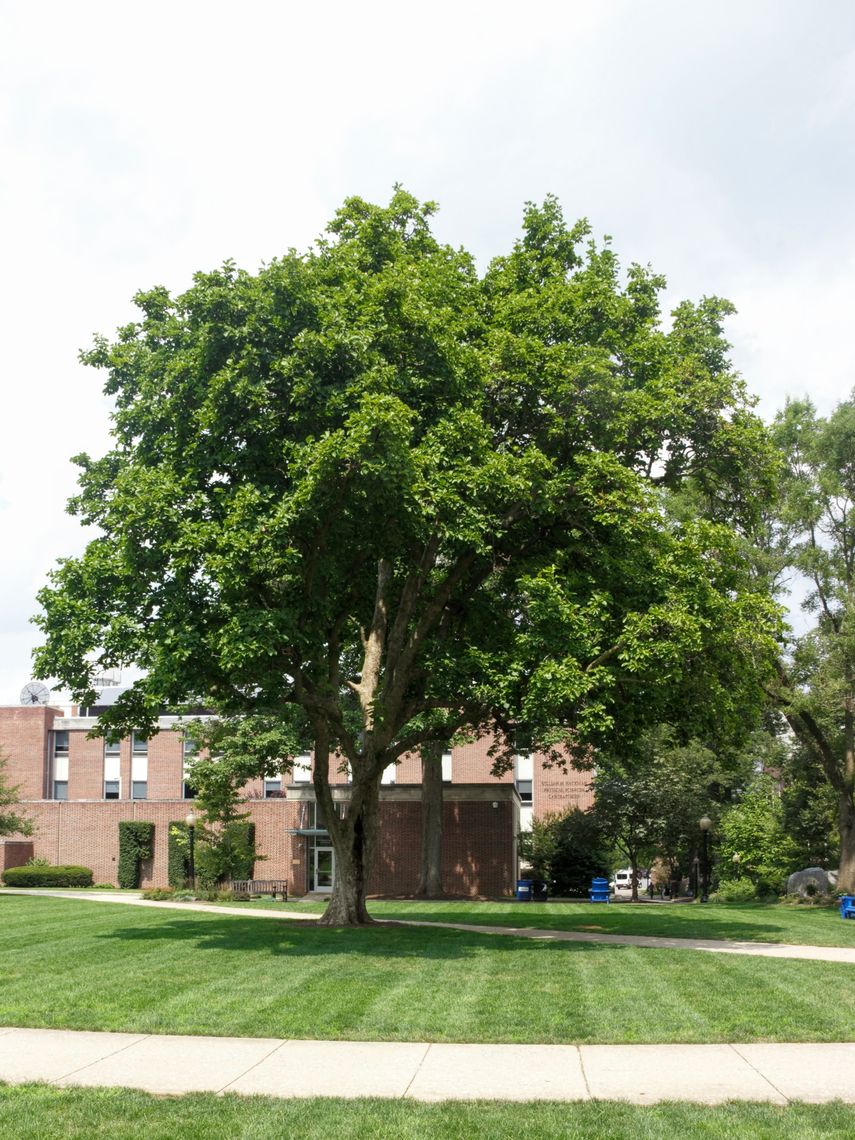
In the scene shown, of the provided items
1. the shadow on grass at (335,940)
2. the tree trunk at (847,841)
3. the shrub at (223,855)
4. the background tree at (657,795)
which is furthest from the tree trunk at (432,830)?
the shadow on grass at (335,940)

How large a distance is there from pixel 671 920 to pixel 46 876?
35.8 meters

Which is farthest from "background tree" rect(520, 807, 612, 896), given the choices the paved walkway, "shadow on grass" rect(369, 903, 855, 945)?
the paved walkway

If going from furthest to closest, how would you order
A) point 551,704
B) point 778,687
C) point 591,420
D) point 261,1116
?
point 778,687 < point 591,420 < point 551,704 < point 261,1116

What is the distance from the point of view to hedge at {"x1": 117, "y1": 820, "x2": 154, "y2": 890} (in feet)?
181

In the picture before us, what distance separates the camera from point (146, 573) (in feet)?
61.4

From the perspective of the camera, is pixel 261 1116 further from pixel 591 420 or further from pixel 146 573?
pixel 591 420

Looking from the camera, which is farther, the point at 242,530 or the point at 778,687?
the point at 778,687

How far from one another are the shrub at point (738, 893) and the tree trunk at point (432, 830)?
10.8 meters

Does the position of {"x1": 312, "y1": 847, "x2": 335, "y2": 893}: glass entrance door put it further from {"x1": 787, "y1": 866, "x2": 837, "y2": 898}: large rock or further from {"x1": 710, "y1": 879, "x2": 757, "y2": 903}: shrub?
{"x1": 787, "y1": 866, "x2": 837, "y2": 898}: large rock

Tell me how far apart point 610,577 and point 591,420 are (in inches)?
114

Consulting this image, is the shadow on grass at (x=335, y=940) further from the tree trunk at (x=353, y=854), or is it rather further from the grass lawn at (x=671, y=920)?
the grass lawn at (x=671, y=920)

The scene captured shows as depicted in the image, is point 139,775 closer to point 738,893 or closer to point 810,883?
point 738,893

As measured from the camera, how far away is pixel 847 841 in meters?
37.5

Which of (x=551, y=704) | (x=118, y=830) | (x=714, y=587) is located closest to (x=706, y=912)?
(x=714, y=587)
